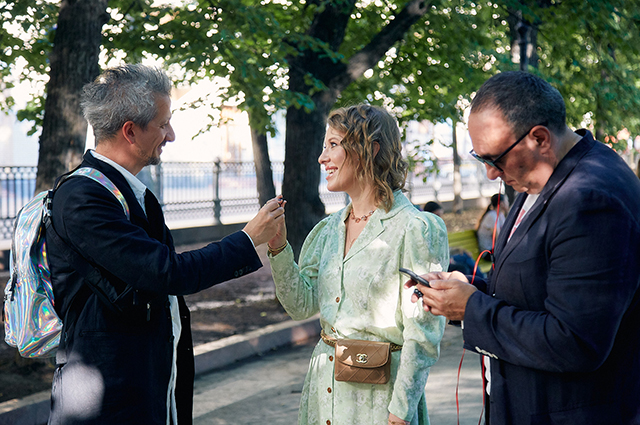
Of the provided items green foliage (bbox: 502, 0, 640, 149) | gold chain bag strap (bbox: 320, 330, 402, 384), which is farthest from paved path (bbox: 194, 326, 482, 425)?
green foliage (bbox: 502, 0, 640, 149)

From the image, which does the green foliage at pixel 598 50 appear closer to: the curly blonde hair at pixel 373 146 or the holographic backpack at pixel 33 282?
the curly blonde hair at pixel 373 146

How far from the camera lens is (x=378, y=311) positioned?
9.21 feet

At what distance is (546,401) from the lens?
1.96 meters

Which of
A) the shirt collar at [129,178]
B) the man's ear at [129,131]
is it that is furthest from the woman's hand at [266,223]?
the man's ear at [129,131]

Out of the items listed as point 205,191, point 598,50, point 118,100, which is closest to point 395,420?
point 118,100

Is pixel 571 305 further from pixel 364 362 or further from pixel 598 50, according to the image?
pixel 598 50

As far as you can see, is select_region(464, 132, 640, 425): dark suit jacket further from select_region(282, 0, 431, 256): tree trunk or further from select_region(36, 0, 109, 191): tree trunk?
select_region(282, 0, 431, 256): tree trunk

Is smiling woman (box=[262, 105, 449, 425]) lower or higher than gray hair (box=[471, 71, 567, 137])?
lower

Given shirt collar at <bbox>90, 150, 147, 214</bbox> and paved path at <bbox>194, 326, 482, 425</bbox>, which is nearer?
shirt collar at <bbox>90, 150, 147, 214</bbox>

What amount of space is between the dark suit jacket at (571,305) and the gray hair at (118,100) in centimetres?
141

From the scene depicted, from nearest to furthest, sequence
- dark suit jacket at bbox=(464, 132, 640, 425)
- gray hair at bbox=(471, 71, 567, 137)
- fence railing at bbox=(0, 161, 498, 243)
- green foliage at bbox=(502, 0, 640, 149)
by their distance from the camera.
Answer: dark suit jacket at bbox=(464, 132, 640, 425), gray hair at bbox=(471, 71, 567, 137), green foliage at bbox=(502, 0, 640, 149), fence railing at bbox=(0, 161, 498, 243)

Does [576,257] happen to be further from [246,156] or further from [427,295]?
[246,156]

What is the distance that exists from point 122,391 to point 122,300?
34 centimetres

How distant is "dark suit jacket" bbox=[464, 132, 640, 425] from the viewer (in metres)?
1.76
